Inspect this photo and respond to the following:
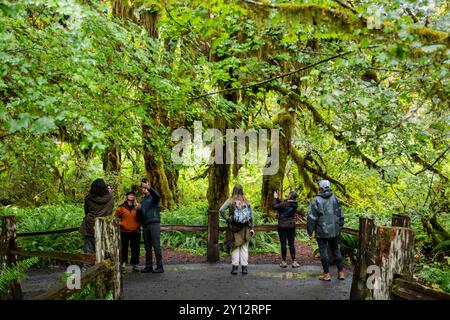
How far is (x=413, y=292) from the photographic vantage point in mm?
4180

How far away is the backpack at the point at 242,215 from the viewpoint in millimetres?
8852

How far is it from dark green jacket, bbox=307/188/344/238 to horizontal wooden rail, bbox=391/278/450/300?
138 inches

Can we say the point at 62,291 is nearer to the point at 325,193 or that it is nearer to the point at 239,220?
the point at 239,220

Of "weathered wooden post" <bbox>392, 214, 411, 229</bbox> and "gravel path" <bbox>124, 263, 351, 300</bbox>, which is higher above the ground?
"weathered wooden post" <bbox>392, 214, 411, 229</bbox>

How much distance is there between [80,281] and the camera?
4.37 metres

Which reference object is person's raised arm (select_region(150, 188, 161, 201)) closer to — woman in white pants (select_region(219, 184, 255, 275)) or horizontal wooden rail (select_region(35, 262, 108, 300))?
woman in white pants (select_region(219, 184, 255, 275))

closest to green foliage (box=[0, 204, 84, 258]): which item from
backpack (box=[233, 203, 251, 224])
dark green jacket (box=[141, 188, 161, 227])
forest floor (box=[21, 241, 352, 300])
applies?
forest floor (box=[21, 241, 352, 300])

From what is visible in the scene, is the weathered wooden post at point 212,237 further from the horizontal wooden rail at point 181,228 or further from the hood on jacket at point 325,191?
the hood on jacket at point 325,191

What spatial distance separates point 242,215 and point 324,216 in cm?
175

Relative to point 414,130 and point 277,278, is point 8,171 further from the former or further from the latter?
point 414,130

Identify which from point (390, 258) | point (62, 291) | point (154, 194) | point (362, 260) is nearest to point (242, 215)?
point (154, 194)

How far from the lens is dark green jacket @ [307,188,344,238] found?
8.08 meters

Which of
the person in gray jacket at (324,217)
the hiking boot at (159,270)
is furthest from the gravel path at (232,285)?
the person in gray jacket at (324,217)

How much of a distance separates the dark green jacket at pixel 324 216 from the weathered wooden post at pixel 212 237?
350cm
